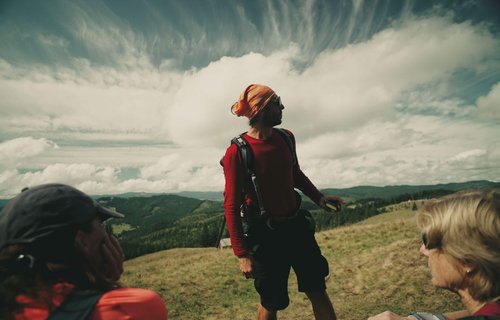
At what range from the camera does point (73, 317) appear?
1298mm

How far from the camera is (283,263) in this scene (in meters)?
3.61

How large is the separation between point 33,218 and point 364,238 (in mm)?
17585

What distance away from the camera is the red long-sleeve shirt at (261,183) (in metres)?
3.56

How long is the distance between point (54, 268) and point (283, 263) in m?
2.67

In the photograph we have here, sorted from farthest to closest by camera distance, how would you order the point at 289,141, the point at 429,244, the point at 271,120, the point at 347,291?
the point at 347,291, the point at 289,141, the point at 271,120, the point at 429,244

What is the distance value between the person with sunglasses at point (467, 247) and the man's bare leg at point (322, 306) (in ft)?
5.79

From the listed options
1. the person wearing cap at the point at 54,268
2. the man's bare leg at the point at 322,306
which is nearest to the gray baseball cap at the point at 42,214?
the person wearing cap at the point at 54,268

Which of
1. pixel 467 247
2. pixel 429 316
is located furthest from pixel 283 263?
pixel 467 247

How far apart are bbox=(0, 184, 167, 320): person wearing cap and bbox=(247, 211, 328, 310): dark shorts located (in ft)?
7.33

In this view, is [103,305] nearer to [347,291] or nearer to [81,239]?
[81,239]

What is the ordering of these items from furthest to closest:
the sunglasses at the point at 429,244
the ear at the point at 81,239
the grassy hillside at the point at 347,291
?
1. the grassy hillside at the point at 347,291
2. the sunglasses at the point at 429,244
3. the ear at the point at 81,239

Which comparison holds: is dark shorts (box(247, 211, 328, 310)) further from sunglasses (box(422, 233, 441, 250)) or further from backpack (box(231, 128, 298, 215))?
sunglasses (box(422, 233, 441, 250))

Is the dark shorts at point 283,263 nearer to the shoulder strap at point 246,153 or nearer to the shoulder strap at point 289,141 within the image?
the shoulder strap at point 246,153

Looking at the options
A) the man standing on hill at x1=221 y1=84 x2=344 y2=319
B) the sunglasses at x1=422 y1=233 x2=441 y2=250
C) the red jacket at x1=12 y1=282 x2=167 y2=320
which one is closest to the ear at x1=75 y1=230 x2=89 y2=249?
the red jacket at x1=12 y1=282 x2=167 y2=320
